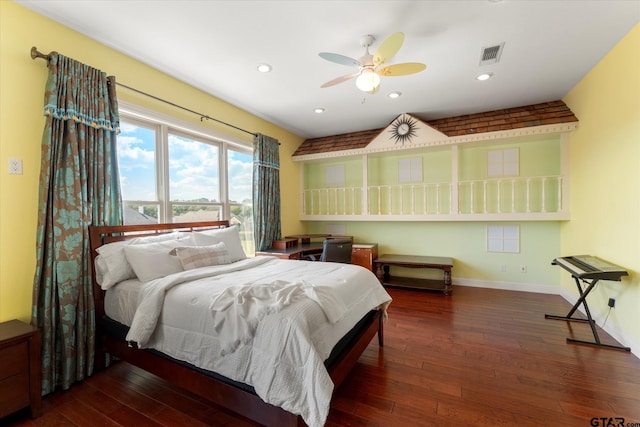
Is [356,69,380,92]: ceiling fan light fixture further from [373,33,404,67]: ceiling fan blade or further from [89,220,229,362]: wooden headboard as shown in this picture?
[89,220,229,362]: wooden headboard

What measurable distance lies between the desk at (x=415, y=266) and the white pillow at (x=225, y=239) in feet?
8.20

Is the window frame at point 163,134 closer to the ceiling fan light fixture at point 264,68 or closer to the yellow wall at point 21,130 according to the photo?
the yellow wall at point 21,130

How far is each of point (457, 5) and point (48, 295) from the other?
3736mm

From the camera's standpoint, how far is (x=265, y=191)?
14.4ft

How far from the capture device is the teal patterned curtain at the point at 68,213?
199 cm

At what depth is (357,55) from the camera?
2686mm

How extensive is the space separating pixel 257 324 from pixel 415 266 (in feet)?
11.4

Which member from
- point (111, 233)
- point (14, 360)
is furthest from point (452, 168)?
point (14, 360)

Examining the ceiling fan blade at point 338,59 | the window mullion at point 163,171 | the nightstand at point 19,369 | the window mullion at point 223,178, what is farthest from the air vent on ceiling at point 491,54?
the nightstand at point 19,369

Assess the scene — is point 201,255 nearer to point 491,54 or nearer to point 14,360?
point 14,360

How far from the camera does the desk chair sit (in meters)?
3.65

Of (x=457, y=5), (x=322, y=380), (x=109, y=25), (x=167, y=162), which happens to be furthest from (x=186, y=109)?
(x=322, y=380)

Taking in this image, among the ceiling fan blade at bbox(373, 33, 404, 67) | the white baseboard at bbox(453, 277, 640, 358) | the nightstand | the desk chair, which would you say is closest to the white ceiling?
the ceiling fan blade at bbox(373, 33, 404, 67)

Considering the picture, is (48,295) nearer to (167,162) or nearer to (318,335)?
(167,162)
